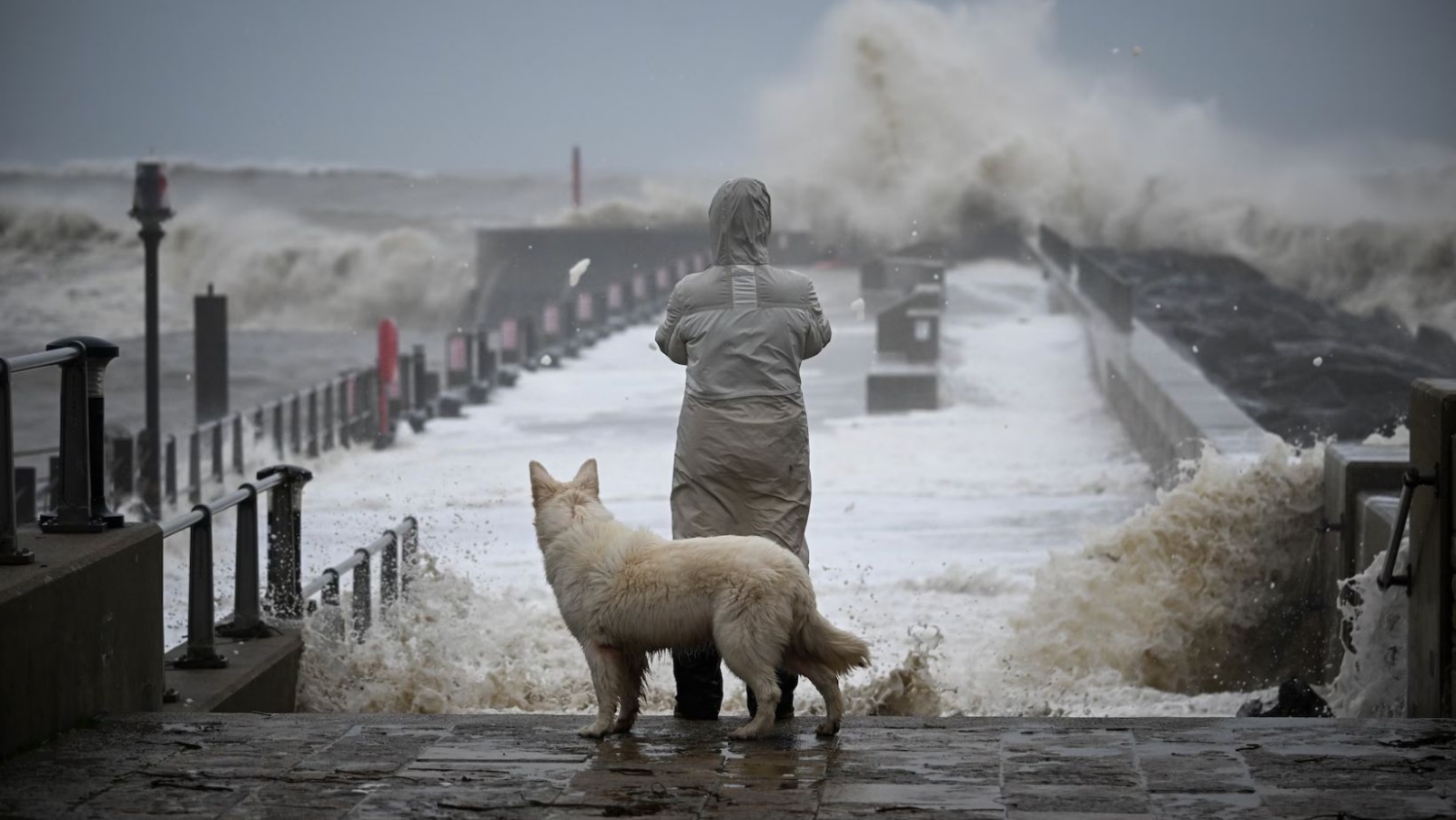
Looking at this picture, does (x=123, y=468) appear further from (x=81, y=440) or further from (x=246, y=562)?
(x=81, y=440)

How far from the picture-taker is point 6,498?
5.11m

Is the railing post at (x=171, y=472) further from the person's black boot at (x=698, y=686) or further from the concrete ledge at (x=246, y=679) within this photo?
the person's black boot at (x=698, y=686)

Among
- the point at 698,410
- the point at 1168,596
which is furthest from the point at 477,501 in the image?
the point at 698,410

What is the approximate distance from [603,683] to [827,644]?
1.90ft

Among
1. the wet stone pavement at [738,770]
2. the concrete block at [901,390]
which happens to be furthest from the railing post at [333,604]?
the concrete block at [901,390]

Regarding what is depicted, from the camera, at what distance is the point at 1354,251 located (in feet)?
166

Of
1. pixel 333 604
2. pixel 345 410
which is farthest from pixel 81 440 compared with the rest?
pixel 345 410

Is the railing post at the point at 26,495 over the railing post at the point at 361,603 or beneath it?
beneath

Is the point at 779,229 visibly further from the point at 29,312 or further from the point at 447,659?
the point at 447,659

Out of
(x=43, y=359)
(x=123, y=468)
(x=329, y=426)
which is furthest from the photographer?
(x=329, y=426)

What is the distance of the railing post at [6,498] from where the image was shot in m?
5.07

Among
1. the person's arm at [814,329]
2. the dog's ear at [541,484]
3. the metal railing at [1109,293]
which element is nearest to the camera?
the dog's ear at [541,484]

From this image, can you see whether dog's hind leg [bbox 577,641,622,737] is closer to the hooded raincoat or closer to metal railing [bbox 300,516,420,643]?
the hooded raincoat

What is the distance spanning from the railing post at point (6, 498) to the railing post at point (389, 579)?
3.97m
